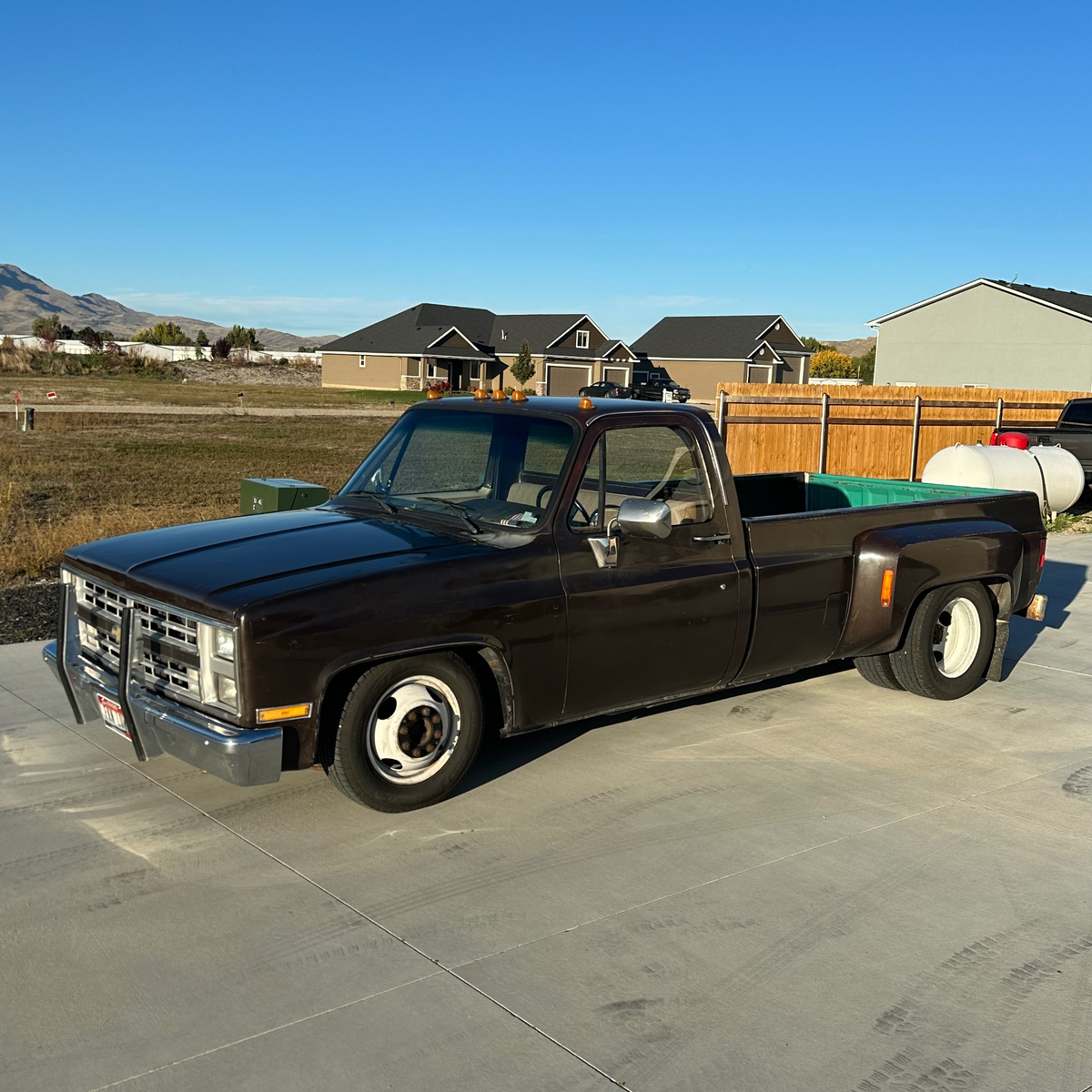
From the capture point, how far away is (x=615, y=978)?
3.92 metres

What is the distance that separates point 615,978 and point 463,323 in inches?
3161

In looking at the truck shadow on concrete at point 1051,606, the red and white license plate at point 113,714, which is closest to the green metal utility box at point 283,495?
the red and white license plate at point 113,714

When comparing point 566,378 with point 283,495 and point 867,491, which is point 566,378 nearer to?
point 867,491

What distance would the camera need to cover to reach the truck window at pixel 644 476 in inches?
223

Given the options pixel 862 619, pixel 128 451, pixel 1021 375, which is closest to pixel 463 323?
pixel 1021 375

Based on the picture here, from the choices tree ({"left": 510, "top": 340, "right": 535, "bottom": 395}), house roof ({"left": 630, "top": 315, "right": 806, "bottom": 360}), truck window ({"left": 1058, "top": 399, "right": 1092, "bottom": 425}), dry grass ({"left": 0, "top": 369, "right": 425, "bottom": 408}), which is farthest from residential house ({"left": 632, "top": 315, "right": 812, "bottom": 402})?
truck window ({"left": 1058, "top": 399, "right": 1092, "bottom": 425})

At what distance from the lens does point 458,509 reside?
582 cm

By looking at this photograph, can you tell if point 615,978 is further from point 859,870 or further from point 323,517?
point 323,517

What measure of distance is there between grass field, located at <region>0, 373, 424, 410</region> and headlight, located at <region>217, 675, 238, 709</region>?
36.1 m

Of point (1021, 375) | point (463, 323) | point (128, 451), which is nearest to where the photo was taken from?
point (128, 451)

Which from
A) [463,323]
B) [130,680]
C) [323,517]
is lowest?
[130,680]

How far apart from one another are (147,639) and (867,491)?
5070mm

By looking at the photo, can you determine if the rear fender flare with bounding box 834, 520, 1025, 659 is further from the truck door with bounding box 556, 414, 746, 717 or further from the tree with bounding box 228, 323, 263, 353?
the tree with bounding box 228, 323, 263, 353

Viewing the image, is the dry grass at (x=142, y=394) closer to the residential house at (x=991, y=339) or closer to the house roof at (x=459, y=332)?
the house roof at (x=459, y=332)
